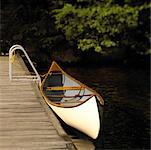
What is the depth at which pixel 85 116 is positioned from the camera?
11.9m

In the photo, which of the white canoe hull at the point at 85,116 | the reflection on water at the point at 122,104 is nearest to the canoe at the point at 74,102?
the white canoe hull at the point at 85,116

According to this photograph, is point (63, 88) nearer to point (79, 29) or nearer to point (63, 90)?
point (63, 90)

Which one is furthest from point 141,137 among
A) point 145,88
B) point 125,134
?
point 145,88

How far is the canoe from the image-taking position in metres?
11.7

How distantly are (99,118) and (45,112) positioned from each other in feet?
4.78

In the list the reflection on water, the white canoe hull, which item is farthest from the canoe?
the reflection on water

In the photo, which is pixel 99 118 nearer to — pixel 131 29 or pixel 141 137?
pixel 141 137

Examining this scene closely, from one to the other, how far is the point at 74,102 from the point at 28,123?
135 inches

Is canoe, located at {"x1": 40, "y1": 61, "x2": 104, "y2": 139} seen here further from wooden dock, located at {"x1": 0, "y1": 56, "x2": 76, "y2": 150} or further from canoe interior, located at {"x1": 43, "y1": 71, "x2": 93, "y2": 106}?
wooden dock, located at {"x1": 0, "y1": 56, "x2": 76, "y2": 150}

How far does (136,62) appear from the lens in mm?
34219

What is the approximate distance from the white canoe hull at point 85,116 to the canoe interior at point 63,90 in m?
1.31

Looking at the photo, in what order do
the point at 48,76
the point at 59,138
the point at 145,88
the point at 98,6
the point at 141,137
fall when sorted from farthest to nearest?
the point at 98,6 < the point at 145,88 < the point at 48,76 < the point at 141,137 < the point at 59,138

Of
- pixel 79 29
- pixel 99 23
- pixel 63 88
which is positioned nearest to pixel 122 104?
pixel 63 88

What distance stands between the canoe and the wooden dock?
548 millimetres
